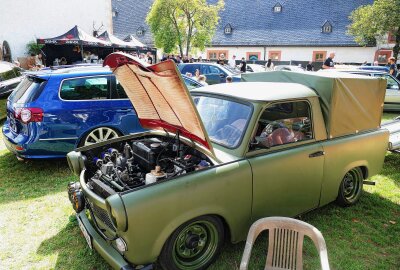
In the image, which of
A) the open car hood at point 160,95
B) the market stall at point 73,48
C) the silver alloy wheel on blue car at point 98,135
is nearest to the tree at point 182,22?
the market stall at point 73,48

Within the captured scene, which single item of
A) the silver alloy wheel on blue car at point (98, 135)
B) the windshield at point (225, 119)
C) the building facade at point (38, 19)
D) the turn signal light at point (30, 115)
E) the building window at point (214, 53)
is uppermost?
the building facade at point (38, 19)

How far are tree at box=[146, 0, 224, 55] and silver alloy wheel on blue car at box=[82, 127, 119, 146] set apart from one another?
1941 cm

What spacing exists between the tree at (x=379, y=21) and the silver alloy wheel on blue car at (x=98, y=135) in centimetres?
2280

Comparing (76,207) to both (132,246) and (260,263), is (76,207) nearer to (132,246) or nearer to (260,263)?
(132,246)

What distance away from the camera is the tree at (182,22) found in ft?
75.8

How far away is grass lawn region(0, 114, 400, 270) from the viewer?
328 cm

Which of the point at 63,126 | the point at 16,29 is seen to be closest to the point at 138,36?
the point at 16,29

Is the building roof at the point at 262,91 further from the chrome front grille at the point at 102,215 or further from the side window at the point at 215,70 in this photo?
the side window at the point at 215,70

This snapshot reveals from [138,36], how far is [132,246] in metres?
38.8

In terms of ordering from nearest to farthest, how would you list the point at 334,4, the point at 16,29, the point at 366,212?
the point at 366,212
the point at 16,29
the point at 334,4

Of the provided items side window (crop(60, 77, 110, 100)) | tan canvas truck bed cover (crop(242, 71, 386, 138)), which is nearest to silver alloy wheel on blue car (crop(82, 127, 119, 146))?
side window (crop(60, 77, 110, 100))

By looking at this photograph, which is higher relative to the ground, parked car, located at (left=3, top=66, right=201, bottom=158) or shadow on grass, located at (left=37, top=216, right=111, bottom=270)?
parked car, located at (left=3, top=66, right=201, bottom=158)

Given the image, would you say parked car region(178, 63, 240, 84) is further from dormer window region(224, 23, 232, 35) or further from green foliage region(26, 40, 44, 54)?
dormer window region(224, 23, 232, 35)

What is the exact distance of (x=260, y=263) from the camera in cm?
325
